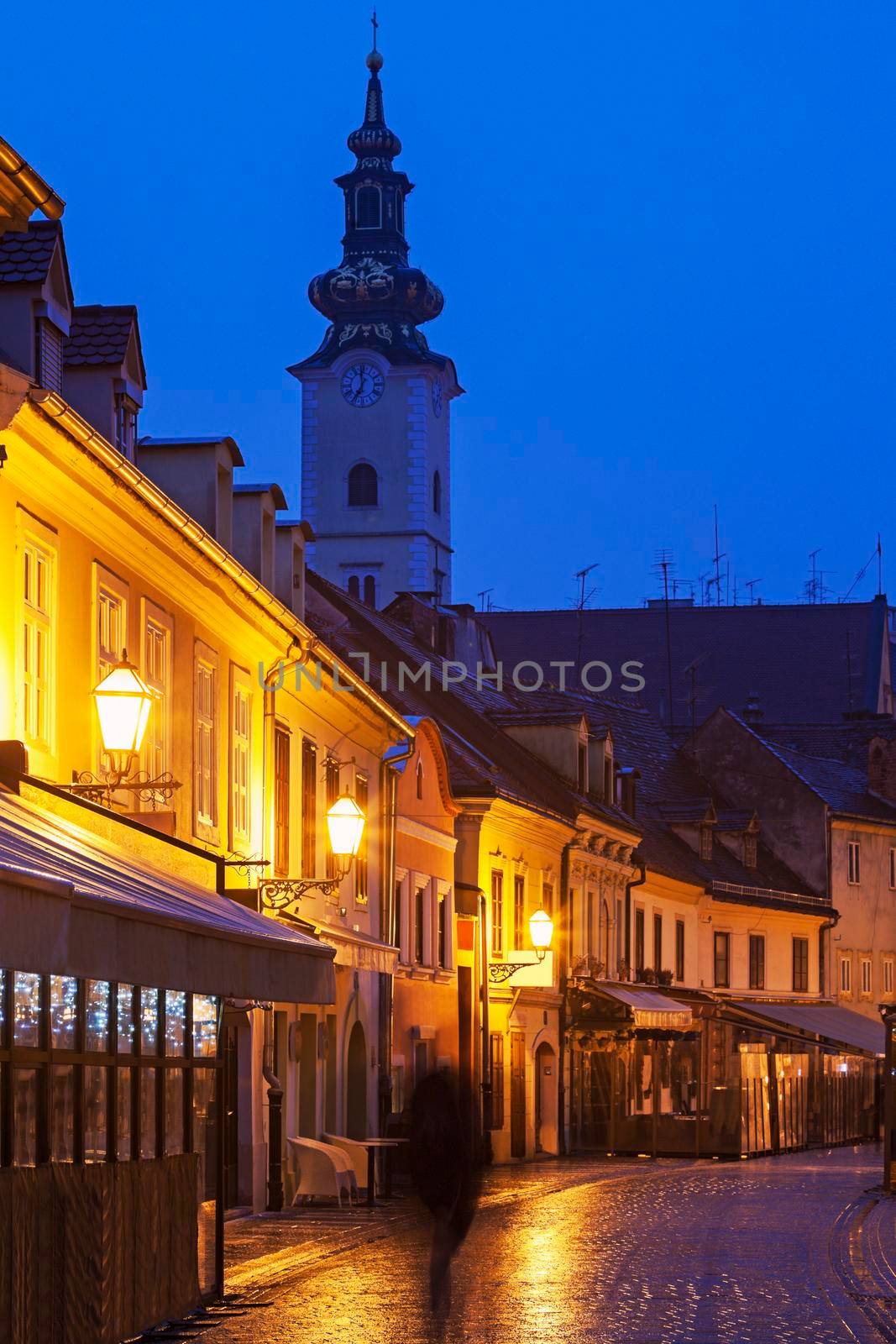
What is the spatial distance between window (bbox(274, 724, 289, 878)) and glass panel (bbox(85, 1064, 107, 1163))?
42.0 feet

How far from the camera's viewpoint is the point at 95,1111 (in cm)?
1457

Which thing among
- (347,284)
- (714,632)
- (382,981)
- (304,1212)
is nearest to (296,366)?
(347,284)

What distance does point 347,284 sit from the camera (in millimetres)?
113250

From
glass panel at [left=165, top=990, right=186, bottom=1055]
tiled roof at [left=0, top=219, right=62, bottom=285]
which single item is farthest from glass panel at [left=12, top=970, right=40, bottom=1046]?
tiled roof at [left=0, top=219, right=62, bottom=285]

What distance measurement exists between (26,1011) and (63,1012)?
1.95ft

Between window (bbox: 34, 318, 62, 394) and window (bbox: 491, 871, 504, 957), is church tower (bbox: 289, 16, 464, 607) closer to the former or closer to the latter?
window (bbox: 491, 871, 504, 957)

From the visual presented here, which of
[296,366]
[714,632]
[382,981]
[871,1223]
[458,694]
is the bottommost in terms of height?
[871,1223]

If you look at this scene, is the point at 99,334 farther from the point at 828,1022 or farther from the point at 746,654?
the point at 746,654

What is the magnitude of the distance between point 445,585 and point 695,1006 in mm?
66115

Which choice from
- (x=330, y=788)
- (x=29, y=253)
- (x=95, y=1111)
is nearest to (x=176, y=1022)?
(x=95, y=1111)

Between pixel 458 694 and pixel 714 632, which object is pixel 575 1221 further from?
pixel 714 632

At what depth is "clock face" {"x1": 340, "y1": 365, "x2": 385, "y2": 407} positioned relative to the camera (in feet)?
378

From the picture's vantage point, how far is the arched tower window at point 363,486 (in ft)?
377

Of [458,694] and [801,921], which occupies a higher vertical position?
[458,694]
